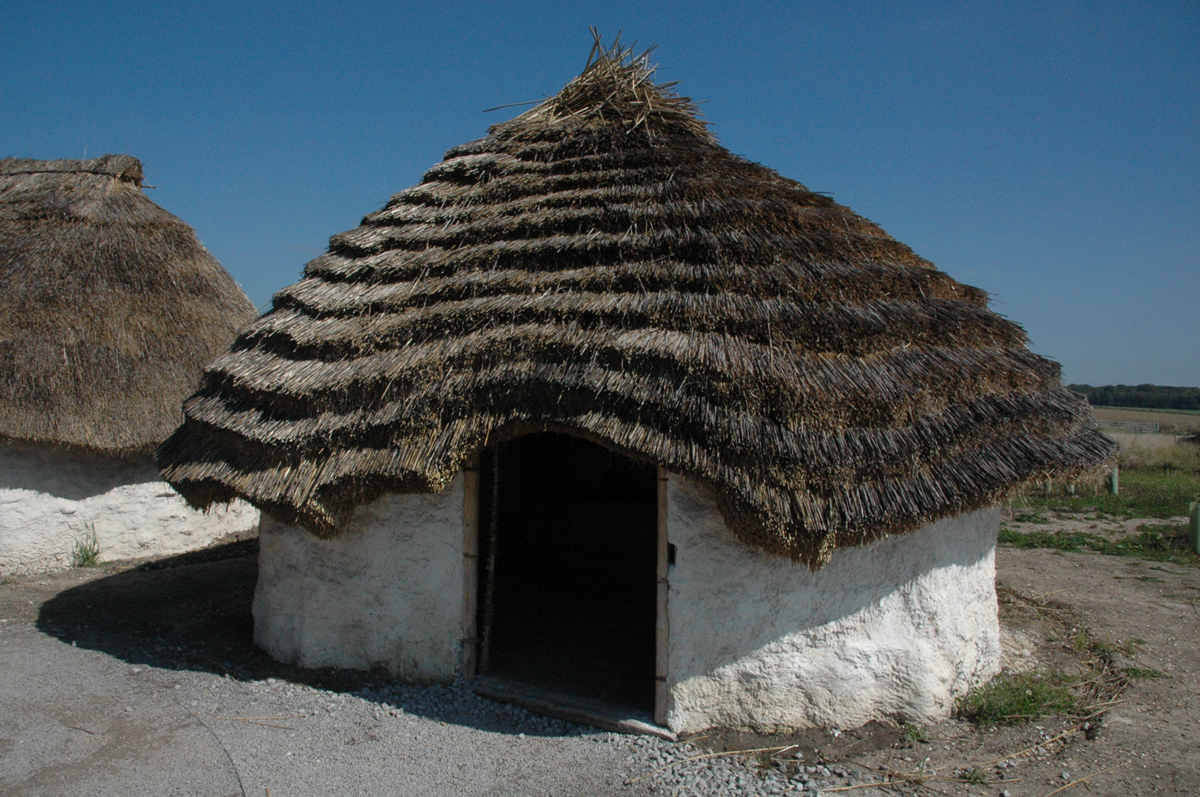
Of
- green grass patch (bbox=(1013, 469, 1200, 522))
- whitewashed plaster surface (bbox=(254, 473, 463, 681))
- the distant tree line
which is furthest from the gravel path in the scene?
the distant tree line

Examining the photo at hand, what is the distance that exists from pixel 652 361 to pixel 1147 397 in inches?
2755

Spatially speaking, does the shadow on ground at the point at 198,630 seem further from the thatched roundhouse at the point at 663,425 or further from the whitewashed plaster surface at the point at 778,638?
the whitewashed plaster surface at the point at 778,638

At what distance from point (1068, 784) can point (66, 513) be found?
33.0 feet

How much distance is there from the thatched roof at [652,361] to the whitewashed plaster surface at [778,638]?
0.37 meters

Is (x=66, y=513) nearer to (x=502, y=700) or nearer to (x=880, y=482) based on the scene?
(x=502, y=700)

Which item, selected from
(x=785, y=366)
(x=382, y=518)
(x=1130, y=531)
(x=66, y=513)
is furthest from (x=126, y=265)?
(x=1130, y=531)

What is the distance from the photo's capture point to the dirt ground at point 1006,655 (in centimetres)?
445

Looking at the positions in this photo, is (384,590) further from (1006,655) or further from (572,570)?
(1006,655)

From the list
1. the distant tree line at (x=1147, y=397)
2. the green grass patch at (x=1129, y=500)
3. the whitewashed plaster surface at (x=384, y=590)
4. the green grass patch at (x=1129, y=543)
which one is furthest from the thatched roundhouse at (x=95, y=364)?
the distant tree line at (x=1147, y=397)

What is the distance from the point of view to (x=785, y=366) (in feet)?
15.3

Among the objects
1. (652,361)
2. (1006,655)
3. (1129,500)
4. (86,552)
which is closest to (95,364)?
(86,552)

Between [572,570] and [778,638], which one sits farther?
[572,570]

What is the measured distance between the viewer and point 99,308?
919 centimetres

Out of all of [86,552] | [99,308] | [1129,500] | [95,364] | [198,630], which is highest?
[99,308]
